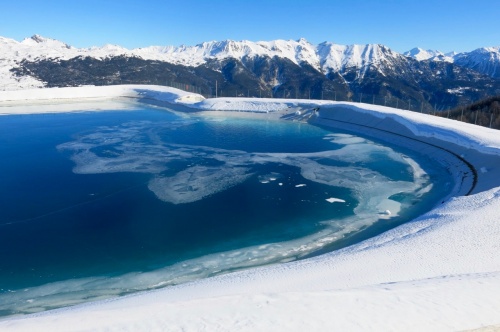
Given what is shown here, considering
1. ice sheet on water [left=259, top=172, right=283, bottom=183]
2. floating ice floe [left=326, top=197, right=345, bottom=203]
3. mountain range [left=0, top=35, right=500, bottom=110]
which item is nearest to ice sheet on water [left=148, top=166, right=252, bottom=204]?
ice sheet on water [left=259, top=172, right=283, bottom=183]

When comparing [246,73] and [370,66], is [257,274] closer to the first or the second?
[246,73]

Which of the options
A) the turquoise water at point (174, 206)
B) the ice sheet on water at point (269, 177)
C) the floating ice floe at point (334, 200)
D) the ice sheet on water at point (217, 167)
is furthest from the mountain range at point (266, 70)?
the floating ice floe at point (334, 200)

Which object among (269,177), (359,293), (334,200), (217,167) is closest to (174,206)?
(269,177)

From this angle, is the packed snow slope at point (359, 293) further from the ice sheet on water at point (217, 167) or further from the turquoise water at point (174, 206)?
the ice sheet on water at point (217, 167)

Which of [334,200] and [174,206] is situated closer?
[174,206]

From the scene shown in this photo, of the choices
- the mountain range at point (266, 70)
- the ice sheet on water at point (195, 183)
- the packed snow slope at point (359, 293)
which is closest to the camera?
the packed snow slope at point (359, 293)

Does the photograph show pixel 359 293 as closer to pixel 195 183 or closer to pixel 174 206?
pixel 174 206

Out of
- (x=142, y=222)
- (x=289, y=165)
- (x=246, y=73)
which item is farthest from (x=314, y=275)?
(x=246, y=73)
